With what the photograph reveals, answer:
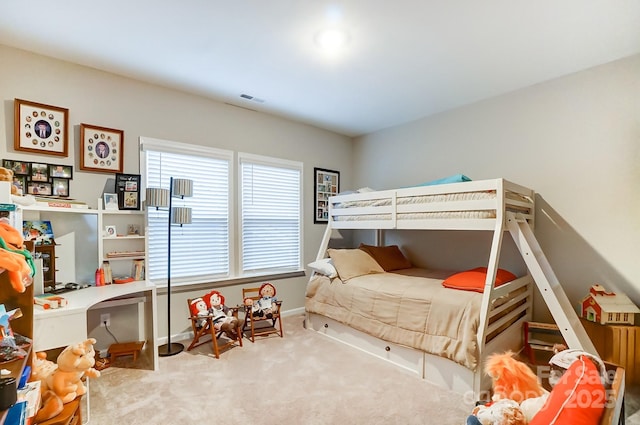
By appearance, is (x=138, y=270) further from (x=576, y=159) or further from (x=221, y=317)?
(x=576, y=159)

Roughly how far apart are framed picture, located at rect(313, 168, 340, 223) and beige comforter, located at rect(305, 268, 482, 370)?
47.7 inches

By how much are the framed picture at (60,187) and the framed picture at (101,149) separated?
0.18 m

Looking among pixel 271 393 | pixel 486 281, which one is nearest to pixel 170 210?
pixel 271 393

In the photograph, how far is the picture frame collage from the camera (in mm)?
2365

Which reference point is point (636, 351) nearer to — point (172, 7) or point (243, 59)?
point (243, 59)

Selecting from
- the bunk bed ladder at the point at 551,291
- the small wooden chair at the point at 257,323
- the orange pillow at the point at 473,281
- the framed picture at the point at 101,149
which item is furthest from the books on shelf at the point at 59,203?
the bunk bed ladder at the point at 551,291

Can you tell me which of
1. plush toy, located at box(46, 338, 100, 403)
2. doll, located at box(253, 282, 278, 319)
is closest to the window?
doll, located at box(253, 282, 278, 319)

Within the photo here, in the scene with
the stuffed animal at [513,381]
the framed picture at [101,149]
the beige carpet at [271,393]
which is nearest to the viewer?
the stuffed animal at [513,381]

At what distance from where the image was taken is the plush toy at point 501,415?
3.56ft

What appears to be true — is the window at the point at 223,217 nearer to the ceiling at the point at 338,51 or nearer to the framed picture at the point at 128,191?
the framed picture at the point at 128,191

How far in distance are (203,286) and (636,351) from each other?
3.79 meters

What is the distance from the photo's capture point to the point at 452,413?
195 cm

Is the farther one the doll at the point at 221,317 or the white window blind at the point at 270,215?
the white window blind at the point at 270,215

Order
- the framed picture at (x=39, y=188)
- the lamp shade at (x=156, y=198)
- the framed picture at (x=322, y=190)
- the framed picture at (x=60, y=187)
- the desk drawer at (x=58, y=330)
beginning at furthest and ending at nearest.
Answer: the framed picture at (x=322, y=190) → the lamp shade at (x=156, y=198) → the framed picture at (x=60, y=187) → the framed picture at (x=39, y=188) → the desk drawer at (x=58, y=330)
